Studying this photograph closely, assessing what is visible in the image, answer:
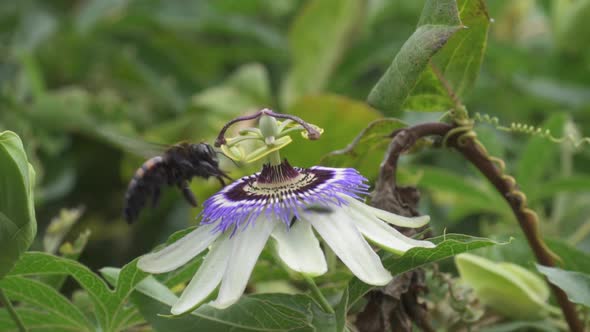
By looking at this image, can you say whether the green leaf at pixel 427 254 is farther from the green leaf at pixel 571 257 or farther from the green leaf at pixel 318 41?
the green leaf at pixel 318 41

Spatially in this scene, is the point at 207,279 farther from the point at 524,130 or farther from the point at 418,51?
the point at 524,130

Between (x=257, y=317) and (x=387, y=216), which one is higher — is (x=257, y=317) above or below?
below

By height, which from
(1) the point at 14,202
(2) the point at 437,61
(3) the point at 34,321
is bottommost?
(3) the point at 34,321

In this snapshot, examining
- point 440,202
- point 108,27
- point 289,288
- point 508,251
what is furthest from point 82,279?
point 108,27

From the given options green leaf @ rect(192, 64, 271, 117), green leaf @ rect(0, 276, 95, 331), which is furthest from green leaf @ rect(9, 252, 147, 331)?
green leaf @ rect(192, 64, 271, 117)

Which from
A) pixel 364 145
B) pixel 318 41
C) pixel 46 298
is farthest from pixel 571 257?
pixel 318 41

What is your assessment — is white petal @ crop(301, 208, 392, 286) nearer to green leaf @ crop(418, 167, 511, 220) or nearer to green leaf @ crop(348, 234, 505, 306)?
green leaf @ crop(348, 234, 505, 306)

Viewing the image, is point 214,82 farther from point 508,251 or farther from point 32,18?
point 508,251

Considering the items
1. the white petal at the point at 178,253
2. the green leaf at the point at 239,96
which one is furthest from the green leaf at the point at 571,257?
the green leaf at the point at 239,96

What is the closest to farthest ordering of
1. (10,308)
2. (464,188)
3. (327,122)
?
(10,308) < (327,122) < (464,188)
